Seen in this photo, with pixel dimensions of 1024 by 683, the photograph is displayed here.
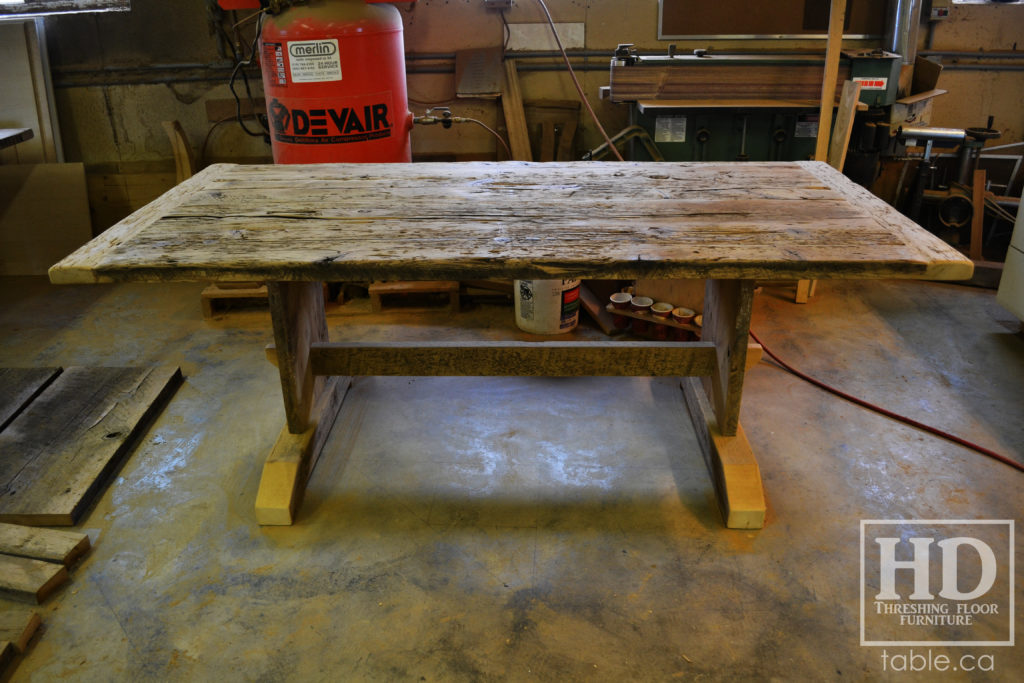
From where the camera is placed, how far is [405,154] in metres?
3.47

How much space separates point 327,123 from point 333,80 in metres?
0.17

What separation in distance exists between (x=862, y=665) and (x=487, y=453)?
1.19m

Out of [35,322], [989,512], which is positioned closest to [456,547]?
[989,512]

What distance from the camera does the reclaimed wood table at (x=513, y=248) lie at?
5.37ft

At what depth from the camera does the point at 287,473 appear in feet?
7.14

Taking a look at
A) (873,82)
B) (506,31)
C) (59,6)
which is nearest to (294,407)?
(506,31)

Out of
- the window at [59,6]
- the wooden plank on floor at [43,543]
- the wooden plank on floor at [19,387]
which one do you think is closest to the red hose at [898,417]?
the wooden plank on floor at [43,543]

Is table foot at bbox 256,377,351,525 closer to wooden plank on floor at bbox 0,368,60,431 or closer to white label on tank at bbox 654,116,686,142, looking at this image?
wooden plank on floor at bbox 0,368,60,431

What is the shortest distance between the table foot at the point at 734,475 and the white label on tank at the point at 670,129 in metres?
1.68

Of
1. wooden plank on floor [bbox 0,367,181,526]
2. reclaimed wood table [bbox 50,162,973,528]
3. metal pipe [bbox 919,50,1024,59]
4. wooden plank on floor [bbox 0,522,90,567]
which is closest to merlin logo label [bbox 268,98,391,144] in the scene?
reclaimed wood table [bbox 50,162,973,528]

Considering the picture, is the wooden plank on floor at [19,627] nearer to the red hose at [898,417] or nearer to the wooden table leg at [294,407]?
the wooden table leg at [294,407]

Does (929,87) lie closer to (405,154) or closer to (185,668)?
(405,154)

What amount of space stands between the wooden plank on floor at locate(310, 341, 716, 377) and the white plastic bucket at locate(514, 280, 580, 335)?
2.48ft

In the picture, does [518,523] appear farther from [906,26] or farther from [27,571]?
[906,26]
